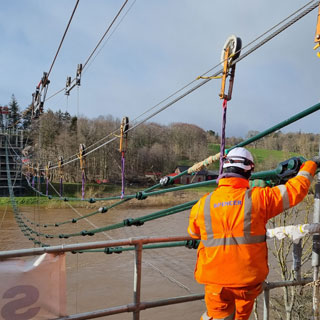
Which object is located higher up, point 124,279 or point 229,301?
point 229,301

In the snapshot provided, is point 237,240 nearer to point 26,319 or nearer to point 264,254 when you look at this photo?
point 264,254

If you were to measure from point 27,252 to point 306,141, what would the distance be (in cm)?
1368

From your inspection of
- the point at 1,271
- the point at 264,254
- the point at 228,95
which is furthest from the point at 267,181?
the point at 1,271

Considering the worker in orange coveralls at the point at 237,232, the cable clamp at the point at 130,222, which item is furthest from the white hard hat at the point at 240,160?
the cable clamp at the point at 130,222

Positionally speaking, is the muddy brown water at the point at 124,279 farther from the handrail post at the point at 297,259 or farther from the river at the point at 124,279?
the handrail post at the point at 297,259

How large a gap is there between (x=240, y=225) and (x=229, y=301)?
463mm

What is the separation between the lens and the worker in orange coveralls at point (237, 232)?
175cm

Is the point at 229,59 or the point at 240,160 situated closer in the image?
the point at 240,160

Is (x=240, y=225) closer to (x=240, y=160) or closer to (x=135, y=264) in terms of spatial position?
(x=240, y=160)

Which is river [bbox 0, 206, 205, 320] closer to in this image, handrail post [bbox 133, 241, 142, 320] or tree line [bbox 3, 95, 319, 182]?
handrail post [bbox 133, 241, 142, 320]

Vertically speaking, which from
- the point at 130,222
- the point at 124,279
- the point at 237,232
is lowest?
the point at 124,279

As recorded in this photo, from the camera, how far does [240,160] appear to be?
190 cm

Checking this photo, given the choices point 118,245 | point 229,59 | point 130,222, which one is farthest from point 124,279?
point 118,245

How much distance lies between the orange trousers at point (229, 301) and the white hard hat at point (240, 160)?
0.67 meters
